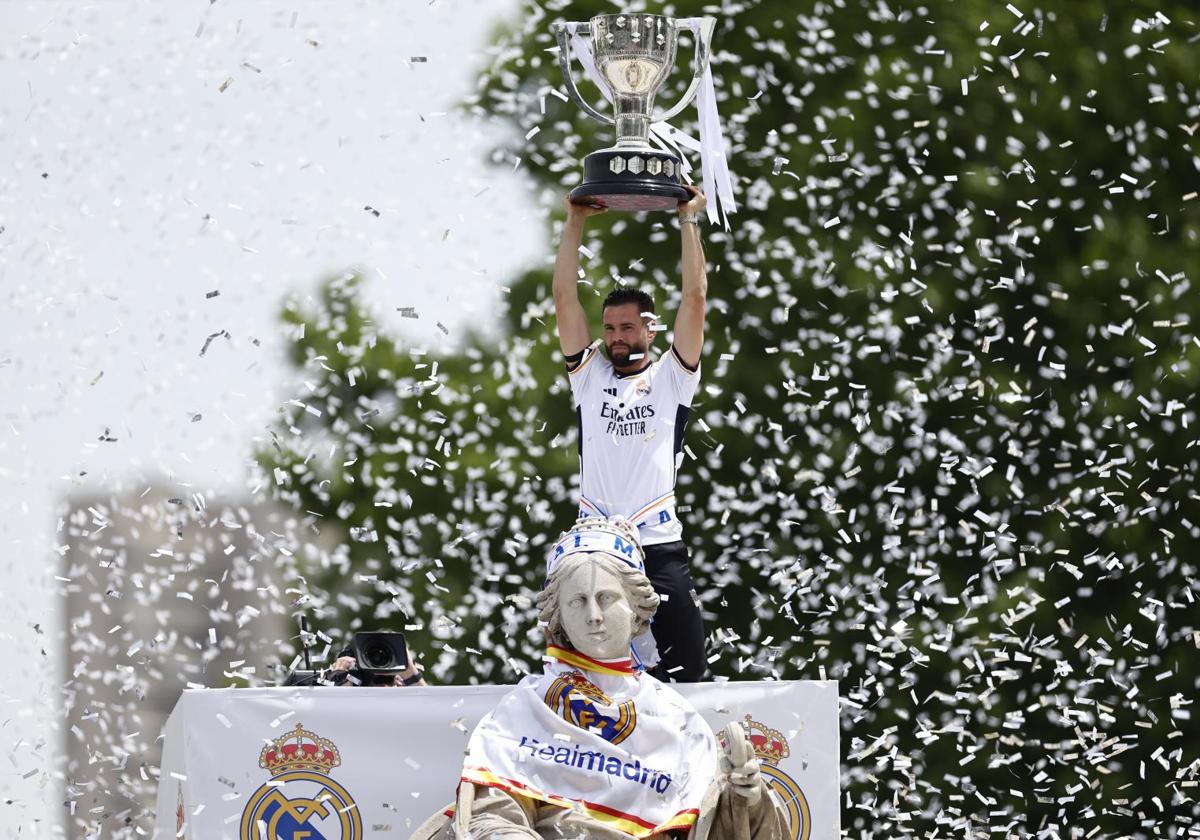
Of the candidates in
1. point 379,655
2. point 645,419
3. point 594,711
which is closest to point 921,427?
point 645,419

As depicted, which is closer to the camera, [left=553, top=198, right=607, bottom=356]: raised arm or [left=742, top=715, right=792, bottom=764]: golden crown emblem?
[left=742, top=715, right=792, bottom=764]: golden crown emblem

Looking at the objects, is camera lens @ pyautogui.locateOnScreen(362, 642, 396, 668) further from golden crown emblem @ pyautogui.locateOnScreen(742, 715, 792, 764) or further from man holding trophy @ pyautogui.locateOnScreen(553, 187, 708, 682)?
golden crown emblem @ pyautogui.locateOnScreen(742, 715, 792, 764)

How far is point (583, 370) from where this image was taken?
8.68m

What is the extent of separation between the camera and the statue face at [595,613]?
7094mm

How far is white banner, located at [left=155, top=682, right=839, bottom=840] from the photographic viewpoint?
7.75 meters

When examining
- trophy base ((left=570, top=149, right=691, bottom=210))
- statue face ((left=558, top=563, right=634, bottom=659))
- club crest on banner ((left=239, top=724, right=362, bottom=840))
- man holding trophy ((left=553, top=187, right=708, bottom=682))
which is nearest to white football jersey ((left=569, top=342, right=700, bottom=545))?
man holding trophy ((left=553, top=187, right=708, bottom=682))

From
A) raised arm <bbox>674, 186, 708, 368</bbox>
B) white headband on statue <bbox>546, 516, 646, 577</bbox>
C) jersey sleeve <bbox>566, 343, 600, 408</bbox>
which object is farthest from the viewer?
jersey sleeve <bbox>566, 343, 600, 408</bbox>

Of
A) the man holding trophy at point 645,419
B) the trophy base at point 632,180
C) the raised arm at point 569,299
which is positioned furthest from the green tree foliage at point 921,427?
the trophy base at point 632,180

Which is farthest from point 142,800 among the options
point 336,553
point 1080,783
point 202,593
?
point 202,593

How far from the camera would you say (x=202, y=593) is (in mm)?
25953

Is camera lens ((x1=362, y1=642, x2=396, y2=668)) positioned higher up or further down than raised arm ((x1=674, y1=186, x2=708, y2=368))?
further down

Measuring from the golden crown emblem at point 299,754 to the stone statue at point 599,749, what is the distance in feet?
2.99

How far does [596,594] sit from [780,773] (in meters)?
1.22

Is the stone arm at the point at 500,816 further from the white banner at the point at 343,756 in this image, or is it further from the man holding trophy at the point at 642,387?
the man holding trophy at the point at 642,387
